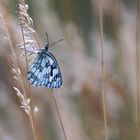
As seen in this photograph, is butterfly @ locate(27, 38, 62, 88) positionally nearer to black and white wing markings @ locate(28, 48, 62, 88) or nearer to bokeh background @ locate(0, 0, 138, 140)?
black and white wing markings @ locate(28, 48, 62, 88)

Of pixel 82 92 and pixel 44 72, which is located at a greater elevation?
pixel 44 72

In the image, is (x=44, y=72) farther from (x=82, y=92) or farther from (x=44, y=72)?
(x=82, y=92)

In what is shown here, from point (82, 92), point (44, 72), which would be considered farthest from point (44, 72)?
point (82, 92)

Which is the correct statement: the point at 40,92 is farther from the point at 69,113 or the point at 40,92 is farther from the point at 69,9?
the point at 69,9

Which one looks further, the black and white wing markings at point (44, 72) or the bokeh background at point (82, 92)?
the bokeh background at point (82, 92)

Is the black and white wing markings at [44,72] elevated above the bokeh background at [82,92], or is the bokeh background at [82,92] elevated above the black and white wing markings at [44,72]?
the black and white wing markings at [44,72]

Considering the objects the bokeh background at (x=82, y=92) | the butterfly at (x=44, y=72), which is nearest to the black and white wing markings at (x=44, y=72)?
the butterfly at (x=44, y=72)

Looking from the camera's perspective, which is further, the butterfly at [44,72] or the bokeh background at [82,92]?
the bokeh background at [82,92]

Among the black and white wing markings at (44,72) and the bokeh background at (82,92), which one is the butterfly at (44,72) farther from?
the bokeh background at (82,92)
